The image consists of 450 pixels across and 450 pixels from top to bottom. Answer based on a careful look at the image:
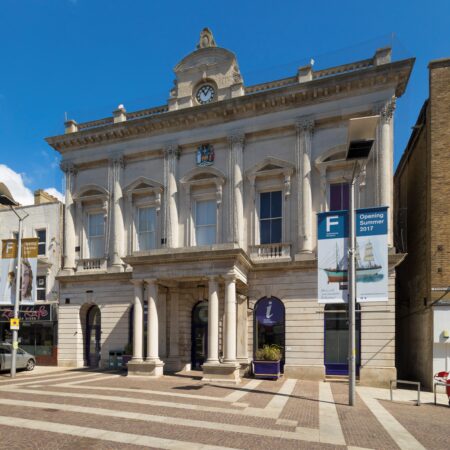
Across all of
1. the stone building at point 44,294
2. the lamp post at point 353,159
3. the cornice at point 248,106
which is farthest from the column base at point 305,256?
the stone building at point 44,294

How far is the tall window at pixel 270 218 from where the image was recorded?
73.8 feet

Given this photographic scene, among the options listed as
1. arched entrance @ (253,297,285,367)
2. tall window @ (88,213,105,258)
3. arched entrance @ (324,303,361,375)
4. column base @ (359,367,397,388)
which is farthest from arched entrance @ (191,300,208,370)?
column base @ (359,367,397,388)

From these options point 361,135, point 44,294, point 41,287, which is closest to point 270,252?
point 361,135

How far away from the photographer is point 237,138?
2305 cm

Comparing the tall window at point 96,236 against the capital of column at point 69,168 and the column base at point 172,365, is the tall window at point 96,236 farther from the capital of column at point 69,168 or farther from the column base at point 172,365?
the column base at point 172,365

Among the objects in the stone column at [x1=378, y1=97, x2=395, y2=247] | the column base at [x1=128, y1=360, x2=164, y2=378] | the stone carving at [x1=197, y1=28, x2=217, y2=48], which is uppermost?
the stone carving at [x1=197, y1=28, x2=217, y2=48]

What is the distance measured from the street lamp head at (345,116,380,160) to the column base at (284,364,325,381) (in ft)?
36.2

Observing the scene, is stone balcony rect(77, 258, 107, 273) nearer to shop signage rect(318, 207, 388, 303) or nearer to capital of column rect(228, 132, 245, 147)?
capital of column rect(228, 132, 245, 147)

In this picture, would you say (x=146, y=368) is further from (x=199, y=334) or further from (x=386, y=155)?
(x=386, y=155)

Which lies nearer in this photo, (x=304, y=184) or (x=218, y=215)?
(x=304, y=184)

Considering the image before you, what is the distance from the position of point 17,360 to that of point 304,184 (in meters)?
17.6

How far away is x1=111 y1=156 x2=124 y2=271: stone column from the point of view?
81.6 feet

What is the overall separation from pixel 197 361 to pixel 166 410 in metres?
10.8

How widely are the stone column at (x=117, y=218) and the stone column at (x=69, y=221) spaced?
3.09 metres
